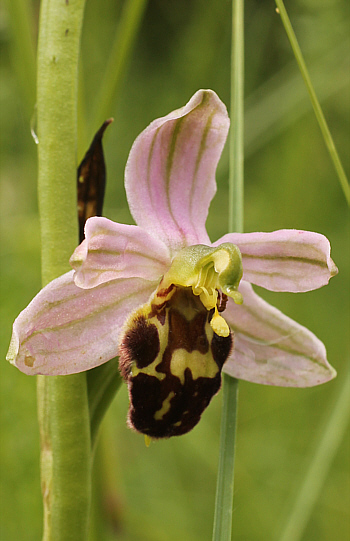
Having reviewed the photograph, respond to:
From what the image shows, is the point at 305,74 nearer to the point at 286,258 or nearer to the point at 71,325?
the point at 286,258

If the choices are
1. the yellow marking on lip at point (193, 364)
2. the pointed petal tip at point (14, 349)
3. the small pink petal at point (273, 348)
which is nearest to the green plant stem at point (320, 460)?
the small pink petal at point (273, 348)

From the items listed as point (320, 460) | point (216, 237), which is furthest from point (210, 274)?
point (216, 237)

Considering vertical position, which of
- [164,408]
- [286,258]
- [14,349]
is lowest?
[164,408]

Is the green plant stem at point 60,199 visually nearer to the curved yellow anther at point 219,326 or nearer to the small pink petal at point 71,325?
the small pink petal at point 71,325

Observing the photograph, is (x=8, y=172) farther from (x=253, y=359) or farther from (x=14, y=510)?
(x=253, y=359)

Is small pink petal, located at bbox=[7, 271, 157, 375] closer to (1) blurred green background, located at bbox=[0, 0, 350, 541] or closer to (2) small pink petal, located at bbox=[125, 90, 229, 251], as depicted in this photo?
(2) small pink petal, located at bbox=[125, 90, 229, 251]

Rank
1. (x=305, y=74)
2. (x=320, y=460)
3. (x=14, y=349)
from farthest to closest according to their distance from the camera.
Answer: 1. (x=320, y=460)
2. (x=305, y=74)
3. (x=14, y=349)
